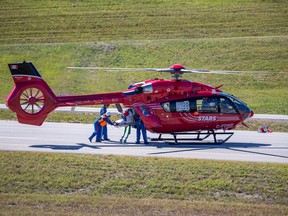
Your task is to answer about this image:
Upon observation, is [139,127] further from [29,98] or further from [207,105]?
[29,98]

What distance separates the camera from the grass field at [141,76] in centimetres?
1750

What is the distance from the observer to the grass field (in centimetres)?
1750

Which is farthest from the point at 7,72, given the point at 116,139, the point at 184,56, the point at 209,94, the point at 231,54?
the point at 209,94

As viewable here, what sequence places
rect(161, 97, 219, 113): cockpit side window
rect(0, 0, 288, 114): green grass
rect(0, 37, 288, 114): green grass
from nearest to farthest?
1. rect(161, 97, 219, 113): cockpit side window
2. rect(0, 37, 288, 114): green grass
3. rect(0, 0, 288, 114): green grass

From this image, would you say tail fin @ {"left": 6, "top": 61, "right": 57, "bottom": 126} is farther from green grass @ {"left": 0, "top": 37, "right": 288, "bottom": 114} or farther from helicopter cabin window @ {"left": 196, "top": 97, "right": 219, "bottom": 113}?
green grass @ {"left": 0, "top": 37, "right": 288, "bottom": 114}

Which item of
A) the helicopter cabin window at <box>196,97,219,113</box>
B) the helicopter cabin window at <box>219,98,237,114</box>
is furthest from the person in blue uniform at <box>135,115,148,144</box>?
the helicopter cabin window at <box>219,98,237,114</box>

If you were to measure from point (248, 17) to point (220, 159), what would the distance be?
3415 centimetres

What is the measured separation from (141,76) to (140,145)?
62.0 ft

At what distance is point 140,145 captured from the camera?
2391 centimetres

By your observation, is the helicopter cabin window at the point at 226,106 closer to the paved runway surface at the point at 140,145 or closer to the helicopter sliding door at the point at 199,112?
the helicopter sliding door at the point at 199,112

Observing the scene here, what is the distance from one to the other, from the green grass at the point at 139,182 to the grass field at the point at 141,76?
0.03 metres

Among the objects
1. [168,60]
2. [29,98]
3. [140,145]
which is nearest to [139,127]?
[140,145]

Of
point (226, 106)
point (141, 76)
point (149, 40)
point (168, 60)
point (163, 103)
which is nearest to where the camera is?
point (163, 103)

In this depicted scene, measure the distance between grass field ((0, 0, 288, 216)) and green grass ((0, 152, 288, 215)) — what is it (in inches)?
1.3
